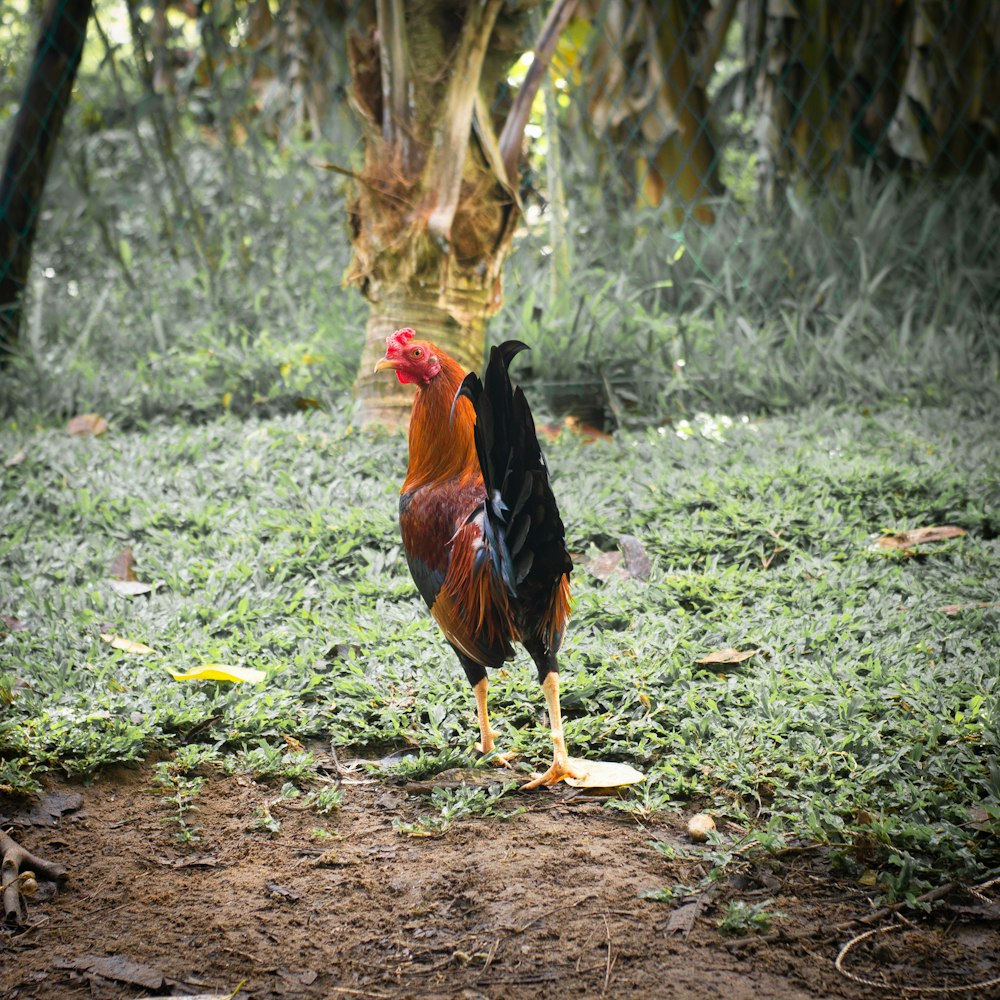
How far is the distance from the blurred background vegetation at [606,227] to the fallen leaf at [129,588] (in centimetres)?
157

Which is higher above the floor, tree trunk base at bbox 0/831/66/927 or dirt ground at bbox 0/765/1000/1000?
tree trunk base at bbox 0/831/66/927

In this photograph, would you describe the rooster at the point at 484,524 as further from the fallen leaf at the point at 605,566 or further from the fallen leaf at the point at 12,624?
the fallen leaf at the point at 12,624

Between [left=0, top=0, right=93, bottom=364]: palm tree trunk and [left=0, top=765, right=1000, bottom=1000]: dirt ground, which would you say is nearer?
[left=0, top=765, right=1000, bottom=1000]: dirt ground

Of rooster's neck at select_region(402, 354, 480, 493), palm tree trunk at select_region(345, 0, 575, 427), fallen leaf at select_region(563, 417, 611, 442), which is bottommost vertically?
fallen leaf at select_region(563, 417, 611, 442)

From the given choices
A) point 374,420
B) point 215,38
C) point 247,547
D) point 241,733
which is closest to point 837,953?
point 241,733

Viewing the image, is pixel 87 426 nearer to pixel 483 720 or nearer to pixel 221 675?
pixel 221 675

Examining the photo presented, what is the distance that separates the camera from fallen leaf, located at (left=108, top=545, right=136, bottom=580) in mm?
3377

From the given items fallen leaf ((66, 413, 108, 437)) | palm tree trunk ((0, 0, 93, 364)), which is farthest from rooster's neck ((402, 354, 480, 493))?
palm tree trunk ((0, 0, 93, 364))

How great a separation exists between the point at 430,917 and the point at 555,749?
1.75ft

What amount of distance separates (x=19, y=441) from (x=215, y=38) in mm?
2915

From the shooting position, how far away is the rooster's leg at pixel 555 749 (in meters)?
2.26

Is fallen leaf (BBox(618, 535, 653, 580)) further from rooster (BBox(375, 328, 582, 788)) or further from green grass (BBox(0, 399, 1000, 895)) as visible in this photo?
rooster (BBox(375, 328, 582, 788))

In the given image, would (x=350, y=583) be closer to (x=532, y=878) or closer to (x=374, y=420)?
(x=374, y=420)

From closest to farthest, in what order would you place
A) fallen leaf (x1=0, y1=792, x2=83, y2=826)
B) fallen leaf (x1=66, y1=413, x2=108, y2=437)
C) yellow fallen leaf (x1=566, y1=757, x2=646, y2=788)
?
fallen leaf (x1=0, y1=792, x2=83, y2=826) → yellow fallen leaf (x1=566, y1=757, x2=646, y2=788) → fallen leaf (x1=66, y1=413, x2=108, y2=437)
